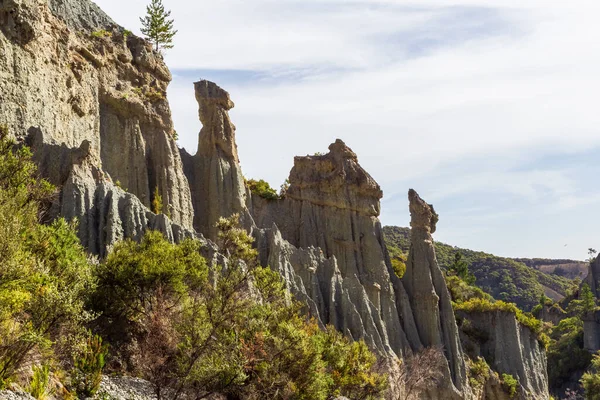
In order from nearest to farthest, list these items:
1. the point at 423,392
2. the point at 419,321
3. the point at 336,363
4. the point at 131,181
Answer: the point at 336,363, the point at 131,181, the point at 423,392, the point at 419,321

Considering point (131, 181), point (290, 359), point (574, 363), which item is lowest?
point (574, 363)

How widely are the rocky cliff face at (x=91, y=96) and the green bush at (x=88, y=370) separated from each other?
8739 mm

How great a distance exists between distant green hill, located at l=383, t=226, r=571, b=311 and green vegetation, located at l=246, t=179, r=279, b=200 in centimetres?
5478

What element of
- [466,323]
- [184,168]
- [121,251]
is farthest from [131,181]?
[466,323]

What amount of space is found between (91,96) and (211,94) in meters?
9.47

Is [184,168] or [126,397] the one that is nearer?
[126,397]

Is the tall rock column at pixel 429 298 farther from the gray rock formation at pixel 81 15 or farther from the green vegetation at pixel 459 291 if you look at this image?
the gray rock formation at pixel 81 15

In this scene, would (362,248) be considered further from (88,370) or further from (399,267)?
(88,370)

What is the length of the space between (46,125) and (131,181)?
23.6 feet

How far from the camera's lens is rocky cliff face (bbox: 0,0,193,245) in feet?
96.1

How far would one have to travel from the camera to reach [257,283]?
25.1m

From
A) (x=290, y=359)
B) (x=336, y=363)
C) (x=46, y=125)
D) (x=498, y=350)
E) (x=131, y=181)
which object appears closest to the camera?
(x=290, y=359)

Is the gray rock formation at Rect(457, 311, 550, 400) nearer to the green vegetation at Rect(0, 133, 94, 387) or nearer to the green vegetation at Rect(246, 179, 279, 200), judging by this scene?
the green vegetation at Rect(246, 179, 279, 200)

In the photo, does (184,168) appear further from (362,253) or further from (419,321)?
(419,321)
